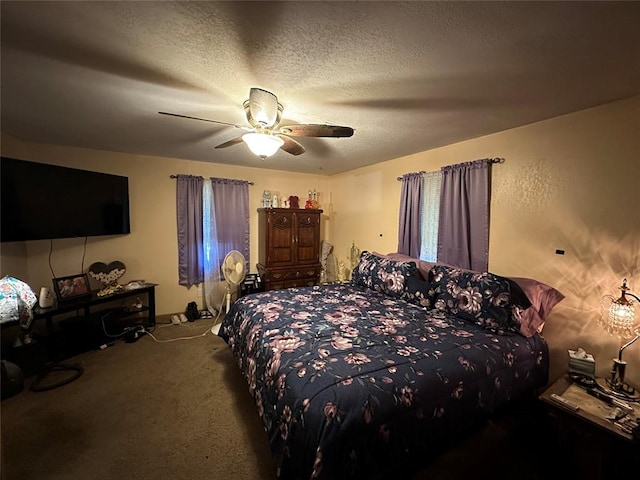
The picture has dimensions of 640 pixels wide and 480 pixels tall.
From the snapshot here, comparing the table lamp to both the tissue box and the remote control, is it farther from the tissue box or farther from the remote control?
the remote control

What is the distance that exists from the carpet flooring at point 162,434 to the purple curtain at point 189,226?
59.2 inches

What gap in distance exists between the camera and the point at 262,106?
5.44 feet

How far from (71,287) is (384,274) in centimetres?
339

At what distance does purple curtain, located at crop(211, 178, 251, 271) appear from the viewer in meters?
3.94

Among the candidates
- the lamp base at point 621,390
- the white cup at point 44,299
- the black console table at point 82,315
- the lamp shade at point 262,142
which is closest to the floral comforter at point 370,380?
the lamp base at point 621,390

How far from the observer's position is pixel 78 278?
2.87 meters

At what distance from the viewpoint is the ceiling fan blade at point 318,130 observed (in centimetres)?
176

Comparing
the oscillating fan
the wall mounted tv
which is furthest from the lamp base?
the wall mounted tv

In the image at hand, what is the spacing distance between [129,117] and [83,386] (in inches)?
92.1

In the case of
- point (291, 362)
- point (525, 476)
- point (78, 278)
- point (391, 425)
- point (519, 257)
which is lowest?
point (525, 476)

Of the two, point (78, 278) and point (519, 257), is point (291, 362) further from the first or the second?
point (78, 278)

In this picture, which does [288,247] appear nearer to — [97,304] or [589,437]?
[97,304]

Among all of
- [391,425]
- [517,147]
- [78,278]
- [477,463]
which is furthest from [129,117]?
[477,463]

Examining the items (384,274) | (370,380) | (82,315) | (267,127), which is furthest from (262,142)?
(82,315)
